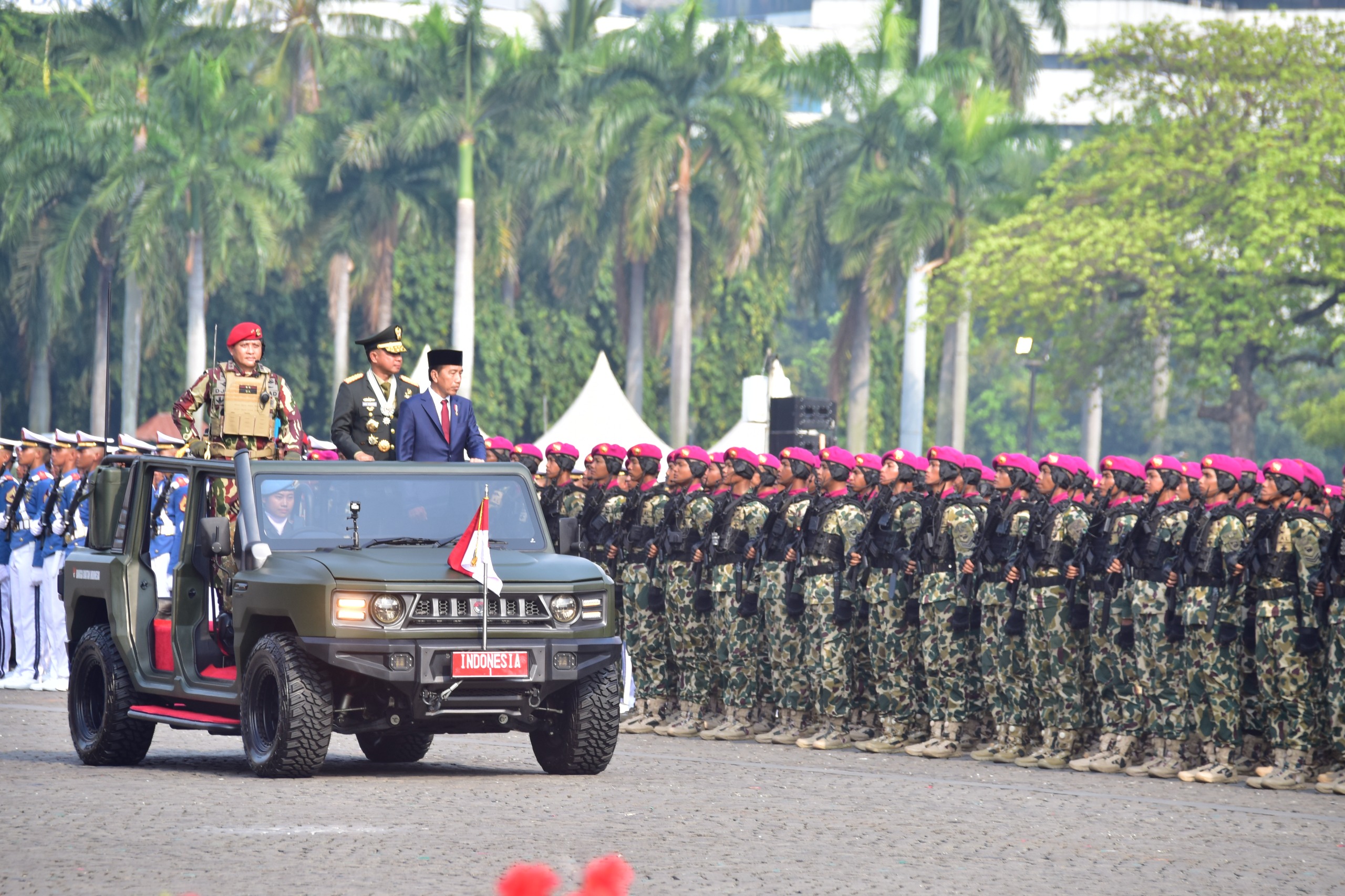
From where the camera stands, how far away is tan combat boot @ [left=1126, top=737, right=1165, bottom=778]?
14.3 meters

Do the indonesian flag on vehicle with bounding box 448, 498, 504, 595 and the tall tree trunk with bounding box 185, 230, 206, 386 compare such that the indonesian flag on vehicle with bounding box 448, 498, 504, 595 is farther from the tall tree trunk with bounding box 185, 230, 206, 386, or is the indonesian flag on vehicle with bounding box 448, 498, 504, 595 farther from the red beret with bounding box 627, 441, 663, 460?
the tall tree trunk with bounding box 185, 230, 206, 386

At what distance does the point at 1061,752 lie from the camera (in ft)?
49.1

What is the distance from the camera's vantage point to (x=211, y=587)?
12344mm

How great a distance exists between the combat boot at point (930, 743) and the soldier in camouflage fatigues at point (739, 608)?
1.55 meters

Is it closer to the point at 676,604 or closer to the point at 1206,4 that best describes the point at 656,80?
the point at 676,604

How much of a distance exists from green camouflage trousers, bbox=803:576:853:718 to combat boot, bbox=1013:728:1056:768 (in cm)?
156

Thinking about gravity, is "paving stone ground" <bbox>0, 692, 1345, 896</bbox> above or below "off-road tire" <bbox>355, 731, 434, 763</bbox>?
above

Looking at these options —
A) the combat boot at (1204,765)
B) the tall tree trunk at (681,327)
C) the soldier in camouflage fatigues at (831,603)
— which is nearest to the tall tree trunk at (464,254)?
the tall tree trunk at (681,327)

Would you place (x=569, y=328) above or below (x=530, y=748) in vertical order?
above

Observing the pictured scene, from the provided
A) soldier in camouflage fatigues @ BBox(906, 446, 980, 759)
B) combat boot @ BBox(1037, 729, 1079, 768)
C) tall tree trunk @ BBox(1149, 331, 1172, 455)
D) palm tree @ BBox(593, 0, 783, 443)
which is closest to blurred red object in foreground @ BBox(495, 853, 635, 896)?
combat boot @ BBox(1037, 729, 1079, 768)

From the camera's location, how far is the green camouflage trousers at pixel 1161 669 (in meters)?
14.4

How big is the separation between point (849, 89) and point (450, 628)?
4498 centimetres

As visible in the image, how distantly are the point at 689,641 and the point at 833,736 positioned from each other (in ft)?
5.60

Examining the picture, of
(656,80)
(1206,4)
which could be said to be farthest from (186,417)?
(1206,4)
